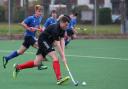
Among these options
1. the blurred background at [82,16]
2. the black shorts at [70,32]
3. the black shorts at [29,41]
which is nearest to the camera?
the black shorts at [29,41]

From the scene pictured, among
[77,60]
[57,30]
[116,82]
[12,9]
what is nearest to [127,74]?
[116,82]

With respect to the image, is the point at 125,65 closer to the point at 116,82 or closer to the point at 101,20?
the point at 116,82

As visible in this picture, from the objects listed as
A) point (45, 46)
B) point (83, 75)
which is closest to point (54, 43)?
point (45, 46)

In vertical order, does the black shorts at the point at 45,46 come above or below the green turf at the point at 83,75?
above

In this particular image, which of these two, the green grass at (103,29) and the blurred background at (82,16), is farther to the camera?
the green grass at (103,29)

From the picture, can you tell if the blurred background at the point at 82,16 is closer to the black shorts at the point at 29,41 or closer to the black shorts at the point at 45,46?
the black shorts at the point at 29,41

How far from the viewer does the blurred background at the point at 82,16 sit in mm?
33719

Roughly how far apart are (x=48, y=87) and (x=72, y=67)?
4575 millimetres

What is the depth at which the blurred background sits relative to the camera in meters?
33.7

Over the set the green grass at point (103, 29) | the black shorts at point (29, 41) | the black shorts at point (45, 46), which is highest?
the black shorts at point (45, 46)

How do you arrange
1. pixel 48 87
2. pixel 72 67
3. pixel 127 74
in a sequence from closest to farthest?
1. pixel 48 87
2. pixel 127 74
3. pixel 72 67

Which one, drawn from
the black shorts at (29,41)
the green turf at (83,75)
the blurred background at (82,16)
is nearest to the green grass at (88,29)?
the blurred background at (82,16)

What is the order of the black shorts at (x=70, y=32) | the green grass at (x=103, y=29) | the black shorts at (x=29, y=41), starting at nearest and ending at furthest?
the black shorts at (x=29, y=41) → the black shorts at (x=70, y=32) → the green grass at (x=103, y=29)

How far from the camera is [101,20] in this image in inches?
1410
